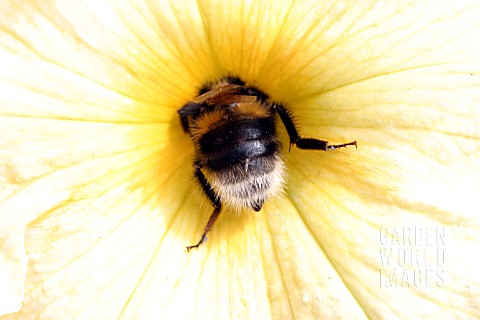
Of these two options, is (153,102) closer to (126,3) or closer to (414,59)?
(126,3)

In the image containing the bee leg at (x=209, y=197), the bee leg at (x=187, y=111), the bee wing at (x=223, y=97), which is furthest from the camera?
the bee leg at (x=187, y=111)

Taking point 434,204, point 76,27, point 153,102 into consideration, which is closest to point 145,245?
point 153,102

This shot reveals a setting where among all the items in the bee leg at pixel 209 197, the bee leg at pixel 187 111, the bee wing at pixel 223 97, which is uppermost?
the bee wing at pixel 223 97

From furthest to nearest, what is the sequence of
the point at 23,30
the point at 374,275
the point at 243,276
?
the point at 243,276 → the point at 374,275 → the point at 23,30

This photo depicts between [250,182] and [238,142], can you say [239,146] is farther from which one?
[250,182]

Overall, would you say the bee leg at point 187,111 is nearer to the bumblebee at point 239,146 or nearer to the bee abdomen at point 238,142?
the bumblebee at point 239,146

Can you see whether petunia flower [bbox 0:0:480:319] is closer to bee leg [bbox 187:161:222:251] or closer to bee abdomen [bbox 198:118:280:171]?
bee leg [bbox 187:161:222:251]

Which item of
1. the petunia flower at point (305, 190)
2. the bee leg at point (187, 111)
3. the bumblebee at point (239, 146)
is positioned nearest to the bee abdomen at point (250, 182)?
the bumblebee at point (239, 146)
